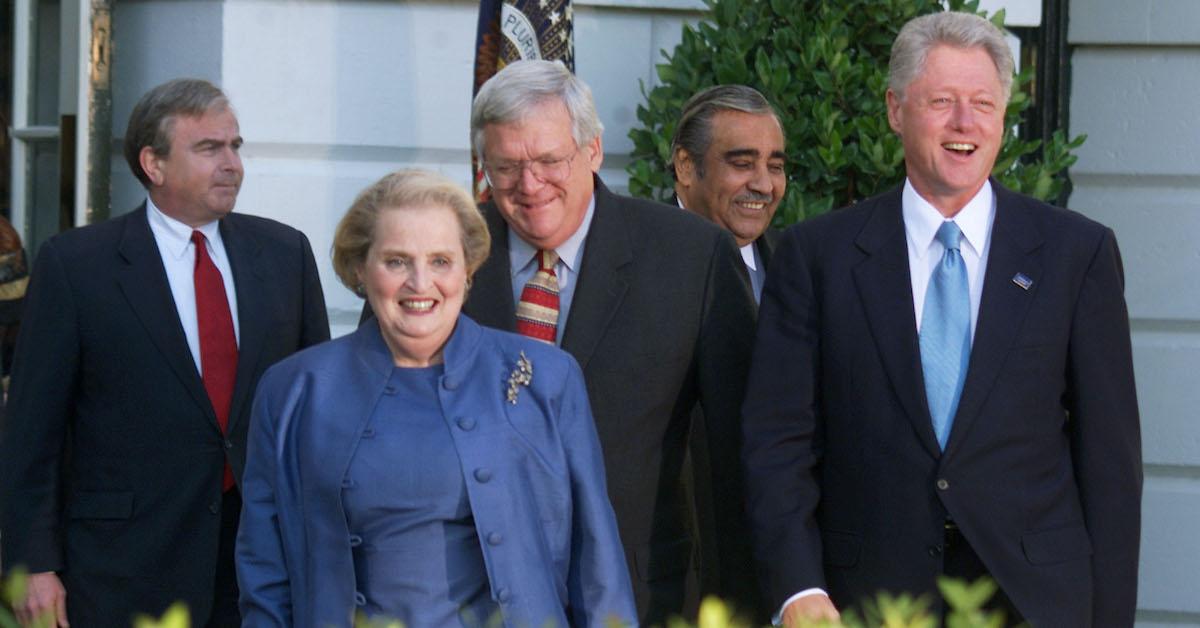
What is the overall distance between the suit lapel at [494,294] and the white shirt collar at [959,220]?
83cm

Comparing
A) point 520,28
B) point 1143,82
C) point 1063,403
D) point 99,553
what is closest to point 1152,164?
point 1143,82

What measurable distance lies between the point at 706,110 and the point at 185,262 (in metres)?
1.50

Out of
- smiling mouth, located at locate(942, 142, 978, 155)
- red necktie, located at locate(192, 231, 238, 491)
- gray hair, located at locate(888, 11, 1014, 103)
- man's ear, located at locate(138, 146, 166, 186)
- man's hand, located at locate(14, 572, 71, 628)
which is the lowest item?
man's hand, located at locate(14, 572, 71, 628)

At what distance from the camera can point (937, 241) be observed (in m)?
3.49

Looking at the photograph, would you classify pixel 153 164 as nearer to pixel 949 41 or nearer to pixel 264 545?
pixel 264 545

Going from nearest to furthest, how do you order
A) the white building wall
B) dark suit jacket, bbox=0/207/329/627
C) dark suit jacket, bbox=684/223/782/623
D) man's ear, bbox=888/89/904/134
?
1. man's ear, bbox=888/89/904/134
2. dark suit jacket, bbox=684/223/782/623
3. dark suit jacket, bbox=0/207/329/627
4. the white building wall

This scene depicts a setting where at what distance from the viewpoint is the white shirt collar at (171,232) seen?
429 cm

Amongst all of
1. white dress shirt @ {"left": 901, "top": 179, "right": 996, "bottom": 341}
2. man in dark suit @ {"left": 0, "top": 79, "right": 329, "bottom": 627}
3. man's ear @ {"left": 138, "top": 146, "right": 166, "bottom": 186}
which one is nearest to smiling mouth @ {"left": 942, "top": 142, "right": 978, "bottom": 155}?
white dress shirt @ {"left": 901, "top": 179, "right": 996, "bottom": 341}

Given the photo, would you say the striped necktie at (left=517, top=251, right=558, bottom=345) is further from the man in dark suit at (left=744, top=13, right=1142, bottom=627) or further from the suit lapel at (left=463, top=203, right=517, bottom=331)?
the man in dark suit at (left=744, top=13, right=1142, bottom=627)

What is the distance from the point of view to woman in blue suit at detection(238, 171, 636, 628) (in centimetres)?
304

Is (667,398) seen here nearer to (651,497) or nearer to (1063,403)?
(651,497)

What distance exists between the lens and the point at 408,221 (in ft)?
10.5

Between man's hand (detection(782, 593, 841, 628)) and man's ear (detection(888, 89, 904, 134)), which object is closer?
man's hand (detection(782, 593, 841, 628))

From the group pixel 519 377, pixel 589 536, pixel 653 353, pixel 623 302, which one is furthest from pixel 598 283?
pixel 589 536
